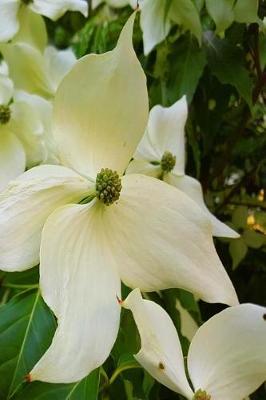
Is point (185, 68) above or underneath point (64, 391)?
above

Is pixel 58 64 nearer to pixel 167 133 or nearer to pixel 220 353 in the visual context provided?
pixel 167 133

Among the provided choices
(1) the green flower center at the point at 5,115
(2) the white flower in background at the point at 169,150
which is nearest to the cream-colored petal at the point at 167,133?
(2) the white flower in background at the point at 169,150

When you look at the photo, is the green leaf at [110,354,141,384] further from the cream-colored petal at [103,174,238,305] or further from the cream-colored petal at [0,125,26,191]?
the cream-colored petal at [0,125,26,191]

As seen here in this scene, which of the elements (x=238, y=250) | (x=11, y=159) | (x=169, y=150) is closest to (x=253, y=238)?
(x=238, y=250)

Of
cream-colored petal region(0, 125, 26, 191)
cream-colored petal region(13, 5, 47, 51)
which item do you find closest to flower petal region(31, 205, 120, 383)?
cream-colored petal region(0, 125, 26, 191)

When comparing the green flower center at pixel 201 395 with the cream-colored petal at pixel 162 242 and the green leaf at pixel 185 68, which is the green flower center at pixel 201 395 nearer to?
the cream-colored petal at pixel 162 242

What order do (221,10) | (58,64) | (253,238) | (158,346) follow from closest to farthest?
(158,346) → (221,10) → (58,64) → (253,238)

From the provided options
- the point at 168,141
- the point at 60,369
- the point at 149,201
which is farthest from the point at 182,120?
the point at 60,369
